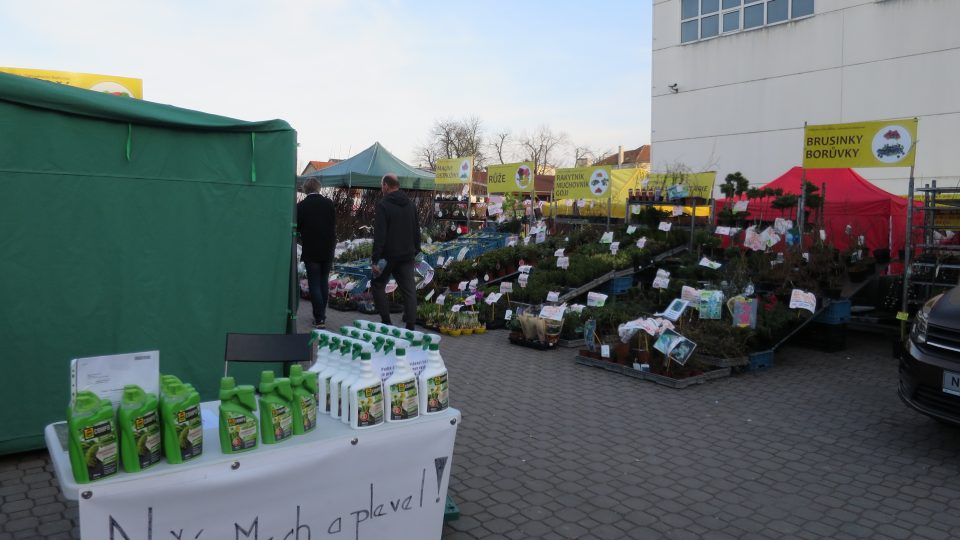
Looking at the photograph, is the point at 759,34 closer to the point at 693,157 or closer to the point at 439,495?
the point at 693,157

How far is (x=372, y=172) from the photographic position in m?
17.1

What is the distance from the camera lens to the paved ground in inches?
148

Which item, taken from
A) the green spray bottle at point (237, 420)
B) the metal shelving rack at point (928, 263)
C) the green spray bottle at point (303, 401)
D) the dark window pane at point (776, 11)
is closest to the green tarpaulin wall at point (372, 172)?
the metal shelving rack at point (928, 263)

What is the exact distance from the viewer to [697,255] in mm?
10367

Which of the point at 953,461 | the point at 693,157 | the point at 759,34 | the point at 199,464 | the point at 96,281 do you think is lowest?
the point at 953,461

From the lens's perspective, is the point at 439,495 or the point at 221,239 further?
the point at 221,239

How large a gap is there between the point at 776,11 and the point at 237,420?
23256 millimetres

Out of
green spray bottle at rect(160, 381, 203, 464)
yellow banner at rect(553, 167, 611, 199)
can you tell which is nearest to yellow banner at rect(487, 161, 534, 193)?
yellow banner at rect(553, 167, 611, 199)

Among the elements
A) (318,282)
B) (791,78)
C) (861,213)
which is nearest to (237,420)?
(318,282)

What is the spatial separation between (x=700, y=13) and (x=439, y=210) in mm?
13015

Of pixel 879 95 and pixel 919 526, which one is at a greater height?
pixel 879 95

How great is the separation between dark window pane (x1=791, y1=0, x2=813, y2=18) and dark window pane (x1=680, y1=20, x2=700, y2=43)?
11.5 feet

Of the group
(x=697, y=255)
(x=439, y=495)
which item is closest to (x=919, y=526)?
(x=439, y=495)

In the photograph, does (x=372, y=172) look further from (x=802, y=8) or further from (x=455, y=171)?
(x=802, y=8)
